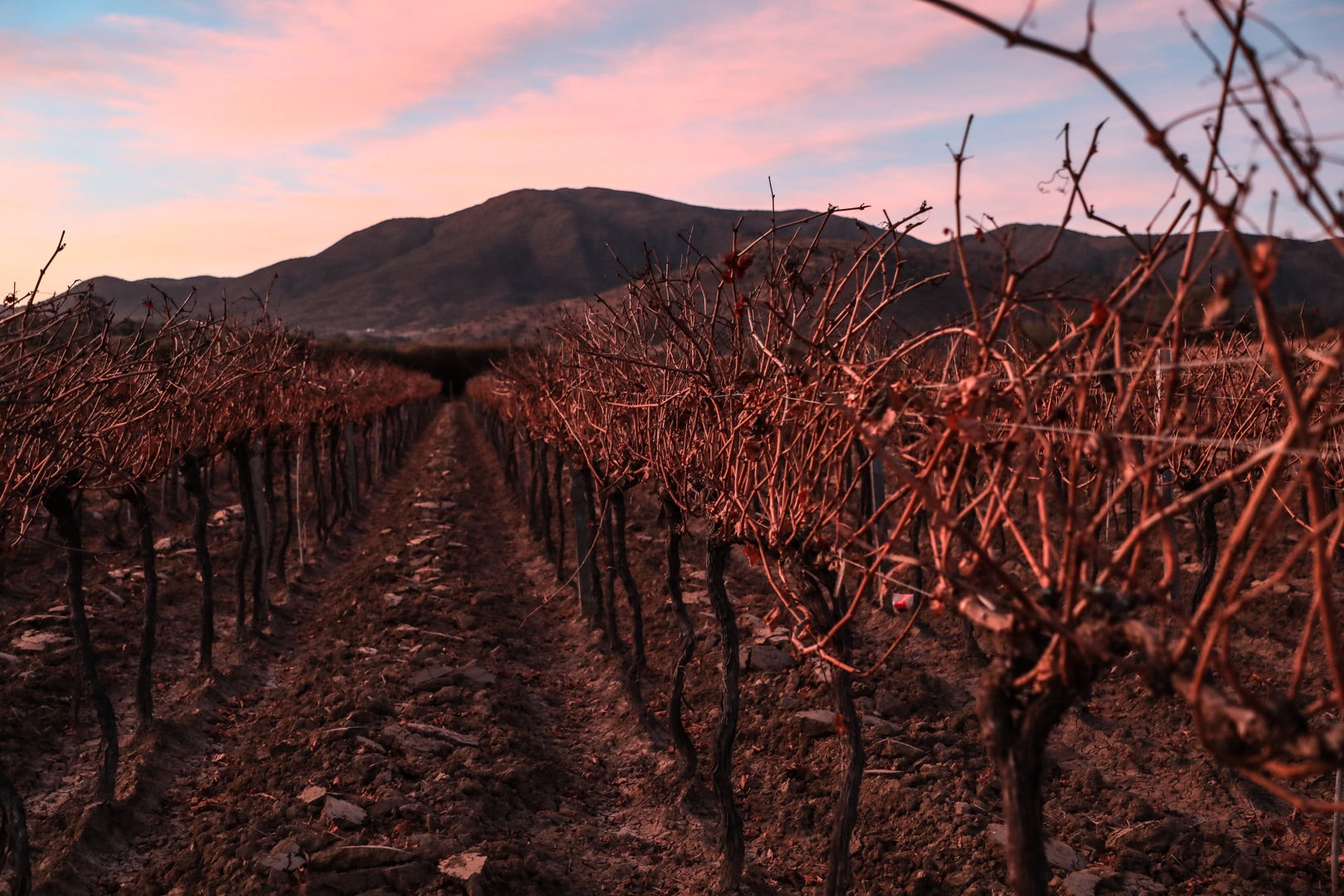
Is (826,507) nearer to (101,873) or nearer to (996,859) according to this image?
(996,859)

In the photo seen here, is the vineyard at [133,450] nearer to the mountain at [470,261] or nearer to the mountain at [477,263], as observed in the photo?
the mountain at [477,263]

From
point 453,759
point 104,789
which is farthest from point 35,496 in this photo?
point 453,759

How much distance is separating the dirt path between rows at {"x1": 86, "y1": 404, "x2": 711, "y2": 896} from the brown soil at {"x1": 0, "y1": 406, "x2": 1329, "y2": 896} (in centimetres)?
2

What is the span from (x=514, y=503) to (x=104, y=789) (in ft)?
47.9

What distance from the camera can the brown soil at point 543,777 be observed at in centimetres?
550

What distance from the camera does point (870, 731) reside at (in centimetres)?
719

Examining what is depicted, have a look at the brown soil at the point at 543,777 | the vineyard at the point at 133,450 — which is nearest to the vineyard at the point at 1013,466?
the brown soil at the point at 543,777

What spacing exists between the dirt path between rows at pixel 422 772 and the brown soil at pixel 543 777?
25 millimetres

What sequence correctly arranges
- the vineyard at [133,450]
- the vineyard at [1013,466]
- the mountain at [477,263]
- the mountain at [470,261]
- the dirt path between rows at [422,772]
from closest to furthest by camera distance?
the vineyard at [1013,466] → the vineyard at [133,450] → the dirt path between rows at [422,772] → the mountain at [477,263] → the mountain at [470,261]

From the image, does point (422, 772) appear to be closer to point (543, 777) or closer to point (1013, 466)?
point (543, 777)

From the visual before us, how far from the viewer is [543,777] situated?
23.4 feet

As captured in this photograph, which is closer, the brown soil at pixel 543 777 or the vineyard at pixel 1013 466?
the vineyard at pixel 1013 466

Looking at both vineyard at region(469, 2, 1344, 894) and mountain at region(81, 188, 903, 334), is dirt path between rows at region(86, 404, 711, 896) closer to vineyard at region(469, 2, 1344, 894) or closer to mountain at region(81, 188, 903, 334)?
vineyard at region(469, 2, 1344, 894)

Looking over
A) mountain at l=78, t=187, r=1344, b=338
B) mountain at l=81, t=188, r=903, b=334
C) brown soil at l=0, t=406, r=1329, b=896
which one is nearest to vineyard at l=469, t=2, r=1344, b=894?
brown soil at l=0, t=406, r=1329, b=896
